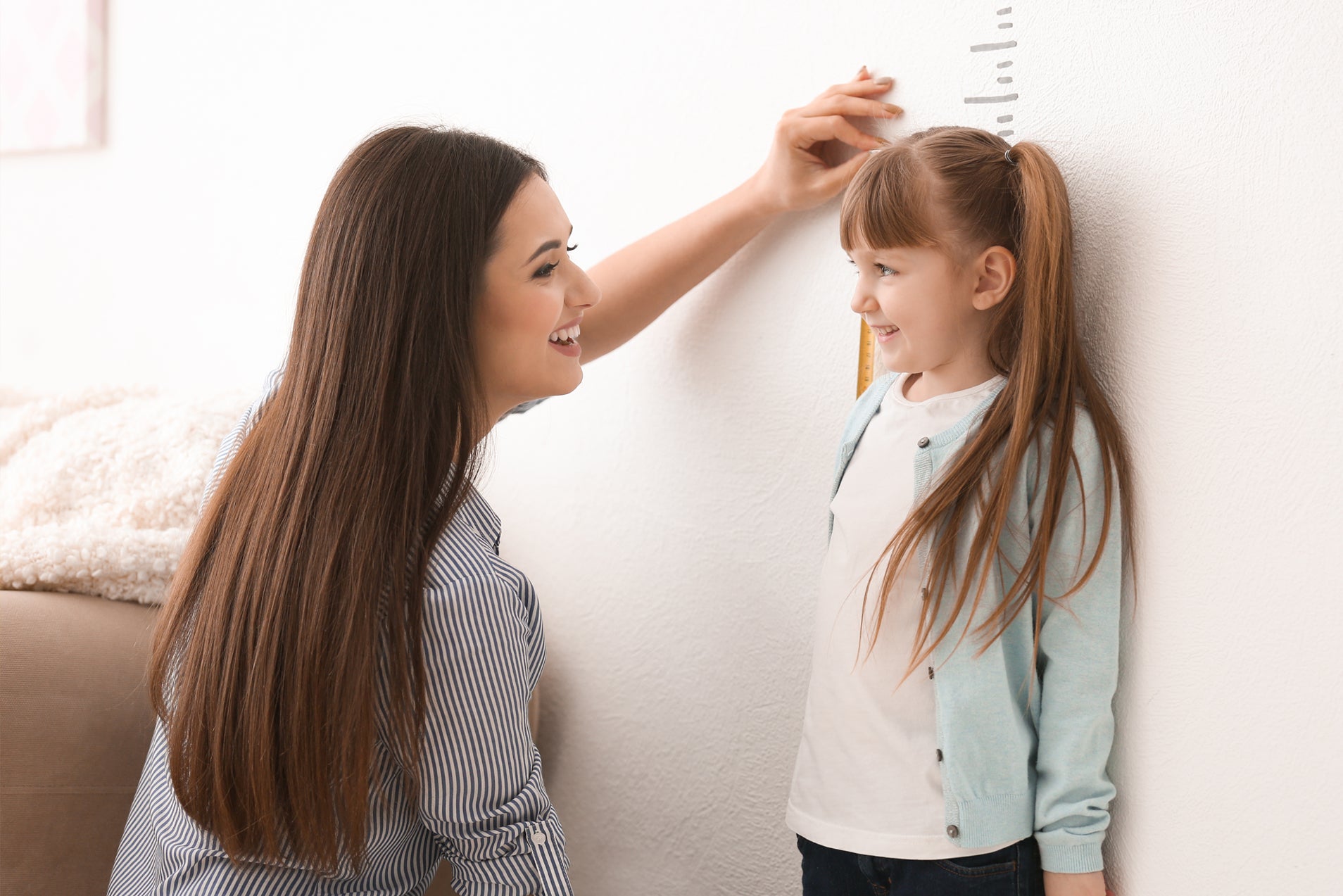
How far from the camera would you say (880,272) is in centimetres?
89

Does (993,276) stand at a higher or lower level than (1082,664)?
higher

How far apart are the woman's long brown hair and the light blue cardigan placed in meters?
0.46

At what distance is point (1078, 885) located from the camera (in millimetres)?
→ 807

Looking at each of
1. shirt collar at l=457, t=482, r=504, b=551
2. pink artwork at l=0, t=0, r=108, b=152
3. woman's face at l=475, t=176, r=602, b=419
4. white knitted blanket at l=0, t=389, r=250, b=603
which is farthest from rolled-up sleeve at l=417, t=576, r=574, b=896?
pink artwork at l=0, t=0, r=108, b=152

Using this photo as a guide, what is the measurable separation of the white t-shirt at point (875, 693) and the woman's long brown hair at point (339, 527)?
384 mm

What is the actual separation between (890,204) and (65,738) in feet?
3.35

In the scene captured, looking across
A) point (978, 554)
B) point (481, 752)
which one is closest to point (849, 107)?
point (978, 554)

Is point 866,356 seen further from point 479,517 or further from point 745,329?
point 479,517

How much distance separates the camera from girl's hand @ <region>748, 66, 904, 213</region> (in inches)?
40.2

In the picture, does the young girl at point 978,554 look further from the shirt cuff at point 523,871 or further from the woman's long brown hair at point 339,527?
the woman's long brown hair at point 339,527

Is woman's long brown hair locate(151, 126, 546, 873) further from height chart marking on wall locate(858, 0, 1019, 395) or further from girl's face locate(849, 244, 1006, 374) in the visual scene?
height chart marking on wall locate(858, 0, 1019, 395)

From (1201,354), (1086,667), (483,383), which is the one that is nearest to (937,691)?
(1086,667)

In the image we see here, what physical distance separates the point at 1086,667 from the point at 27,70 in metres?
2.34

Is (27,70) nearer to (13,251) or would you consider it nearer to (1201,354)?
(13,251)
